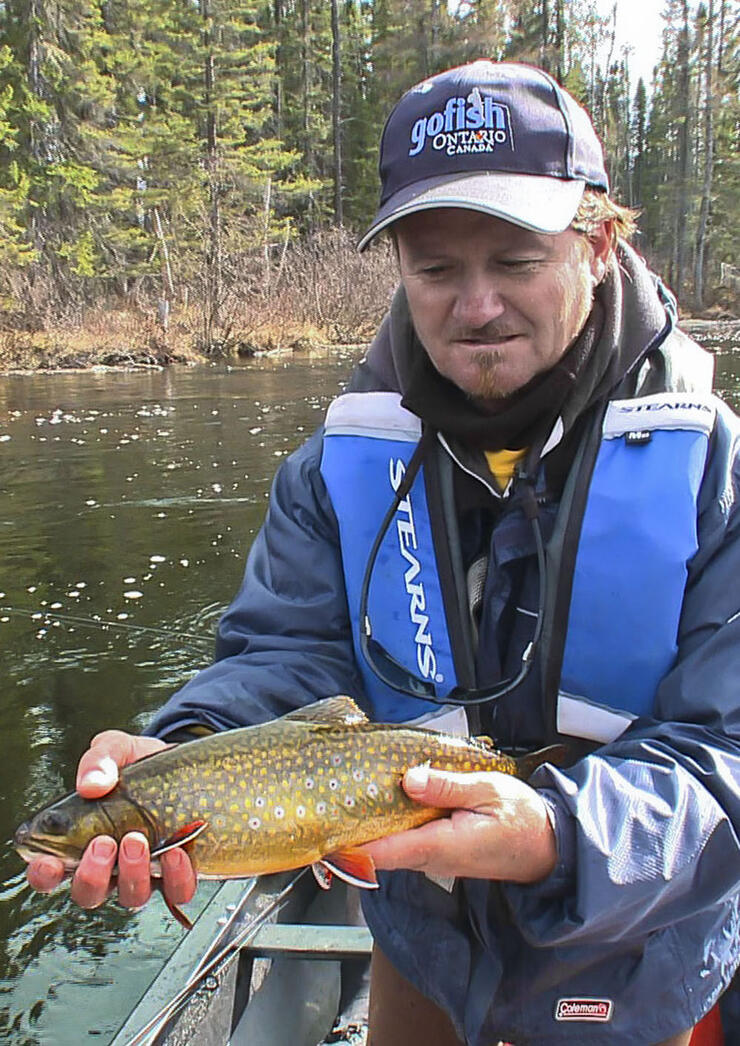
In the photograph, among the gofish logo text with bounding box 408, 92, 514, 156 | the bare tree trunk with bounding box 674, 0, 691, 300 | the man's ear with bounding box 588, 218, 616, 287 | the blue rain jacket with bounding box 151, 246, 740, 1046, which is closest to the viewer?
the blue rain jacket with bounding box 151, 246, 740, 1046

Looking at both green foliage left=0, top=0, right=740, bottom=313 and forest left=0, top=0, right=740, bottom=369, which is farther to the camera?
green foliage left=0, top=0, right=740, bottom=313

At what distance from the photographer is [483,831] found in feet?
5.96

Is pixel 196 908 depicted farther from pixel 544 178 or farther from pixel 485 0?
pixel 485 0

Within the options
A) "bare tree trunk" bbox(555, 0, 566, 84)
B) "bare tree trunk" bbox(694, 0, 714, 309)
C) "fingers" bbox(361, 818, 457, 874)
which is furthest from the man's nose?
"bare tree trunk" bbox(555, 0, 566, 84)

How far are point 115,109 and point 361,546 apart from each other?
39.1 m

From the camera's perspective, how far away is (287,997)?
3367 mm

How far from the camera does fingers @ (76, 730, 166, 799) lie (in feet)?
6.29

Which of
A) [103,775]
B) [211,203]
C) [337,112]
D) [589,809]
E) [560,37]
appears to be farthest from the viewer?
[560,37]

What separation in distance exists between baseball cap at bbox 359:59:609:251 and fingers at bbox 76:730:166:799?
1.13 metres

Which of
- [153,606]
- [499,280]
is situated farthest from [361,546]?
[153,606]

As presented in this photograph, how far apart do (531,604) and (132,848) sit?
926 millimetres

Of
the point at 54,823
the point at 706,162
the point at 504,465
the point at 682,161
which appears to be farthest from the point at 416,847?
the point at 682,161

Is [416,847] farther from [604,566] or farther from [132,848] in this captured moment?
[604,566]

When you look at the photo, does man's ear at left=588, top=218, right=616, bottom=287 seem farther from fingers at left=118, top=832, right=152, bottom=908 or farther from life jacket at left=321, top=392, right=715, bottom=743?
fingers at left=118, top=832, right=152, bottom=908
